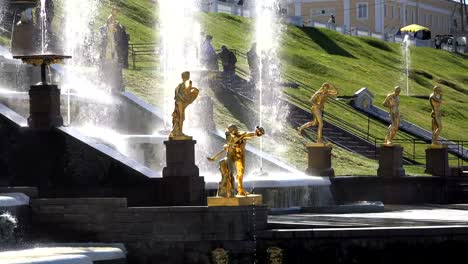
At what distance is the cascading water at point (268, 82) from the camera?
138 feet

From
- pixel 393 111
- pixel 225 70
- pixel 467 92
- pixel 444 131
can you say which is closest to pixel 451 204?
pixel 393 111

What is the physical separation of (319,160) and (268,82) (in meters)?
16.4

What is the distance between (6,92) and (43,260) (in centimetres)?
1040

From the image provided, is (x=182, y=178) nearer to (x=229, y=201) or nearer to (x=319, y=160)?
(x=229, y=201)

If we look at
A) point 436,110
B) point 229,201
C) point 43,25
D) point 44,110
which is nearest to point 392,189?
point 436,110

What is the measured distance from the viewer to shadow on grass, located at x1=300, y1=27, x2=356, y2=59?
72062 mm

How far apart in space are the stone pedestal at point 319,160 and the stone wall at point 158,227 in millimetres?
10477

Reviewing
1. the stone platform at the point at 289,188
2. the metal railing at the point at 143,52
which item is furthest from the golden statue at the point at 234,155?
the metal railing at the point at 143,52

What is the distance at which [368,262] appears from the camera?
21.8m

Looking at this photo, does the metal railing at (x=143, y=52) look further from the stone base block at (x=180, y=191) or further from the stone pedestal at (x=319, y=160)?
the stone base block at (x=180, y=191)

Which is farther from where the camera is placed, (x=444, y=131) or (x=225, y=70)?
(x=444, y=131)

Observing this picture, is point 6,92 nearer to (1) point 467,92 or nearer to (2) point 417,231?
(2) point 417,231

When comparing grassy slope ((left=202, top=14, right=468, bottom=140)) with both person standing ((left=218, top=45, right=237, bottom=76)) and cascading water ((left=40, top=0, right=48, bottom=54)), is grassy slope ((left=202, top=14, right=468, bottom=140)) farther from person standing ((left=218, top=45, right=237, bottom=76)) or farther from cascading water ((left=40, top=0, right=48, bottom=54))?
cascading water ((left=40, top=0, right=48, bottom=54))

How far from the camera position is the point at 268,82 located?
48781 millimetres
